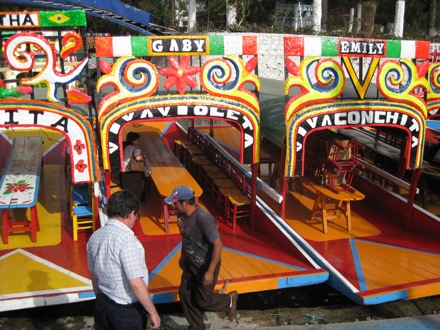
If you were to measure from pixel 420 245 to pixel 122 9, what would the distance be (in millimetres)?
21785

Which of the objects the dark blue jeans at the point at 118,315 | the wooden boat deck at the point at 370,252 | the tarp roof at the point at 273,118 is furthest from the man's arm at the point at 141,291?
the tarp roof at the point at 273,118

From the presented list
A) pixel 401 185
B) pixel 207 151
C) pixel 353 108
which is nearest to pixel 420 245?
→ pixel 401 185

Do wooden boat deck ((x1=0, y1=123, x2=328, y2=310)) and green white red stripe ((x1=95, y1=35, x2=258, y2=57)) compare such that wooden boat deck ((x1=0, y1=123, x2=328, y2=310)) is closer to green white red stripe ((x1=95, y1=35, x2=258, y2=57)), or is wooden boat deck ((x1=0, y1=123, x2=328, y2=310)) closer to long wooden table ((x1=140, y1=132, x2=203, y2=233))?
long wooden table ((x1=140, y1=132, x2=203, y2=233))

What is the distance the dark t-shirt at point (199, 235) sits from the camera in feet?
16.3

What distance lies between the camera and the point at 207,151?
463 inches

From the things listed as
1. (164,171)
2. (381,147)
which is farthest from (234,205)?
(381,147)

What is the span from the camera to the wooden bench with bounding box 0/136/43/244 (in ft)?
25.4

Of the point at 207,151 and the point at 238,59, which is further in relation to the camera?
the point at 207,151

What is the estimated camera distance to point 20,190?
26.9 ft

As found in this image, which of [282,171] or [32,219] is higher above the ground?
[282,171]

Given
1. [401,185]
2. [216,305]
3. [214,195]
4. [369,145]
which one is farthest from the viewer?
[369,145]

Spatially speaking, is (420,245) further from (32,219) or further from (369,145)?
(32,219)

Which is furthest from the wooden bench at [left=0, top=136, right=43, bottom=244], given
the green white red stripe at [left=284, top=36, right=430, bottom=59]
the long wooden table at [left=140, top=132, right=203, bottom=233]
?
the green white red stripe at [left=284, top=36, right=430, bottom=59]

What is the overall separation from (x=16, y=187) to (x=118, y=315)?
5.06 m
